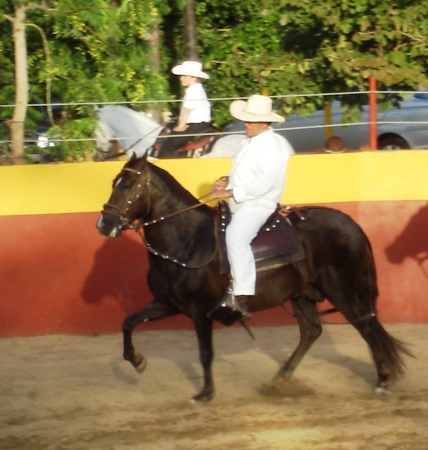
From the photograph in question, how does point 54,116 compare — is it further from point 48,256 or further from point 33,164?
point 48,256

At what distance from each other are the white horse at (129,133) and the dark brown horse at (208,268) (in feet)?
7.77

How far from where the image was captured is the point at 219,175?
9336 mm

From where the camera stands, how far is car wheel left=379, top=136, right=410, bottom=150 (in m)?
14.6

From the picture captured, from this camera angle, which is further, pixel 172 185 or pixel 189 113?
pixel 189 113

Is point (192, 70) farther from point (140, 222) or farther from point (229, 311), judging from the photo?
point (229, 311)

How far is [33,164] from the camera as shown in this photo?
9414 mm

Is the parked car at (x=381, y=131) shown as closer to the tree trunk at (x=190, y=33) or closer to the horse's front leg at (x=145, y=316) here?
the tree trunk at (x=190, y=33)

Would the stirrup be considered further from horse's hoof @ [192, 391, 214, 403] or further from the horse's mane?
the horse's mane

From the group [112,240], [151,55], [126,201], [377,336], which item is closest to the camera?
[126,201]

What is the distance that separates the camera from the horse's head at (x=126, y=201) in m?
6.89

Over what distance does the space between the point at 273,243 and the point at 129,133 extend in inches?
132

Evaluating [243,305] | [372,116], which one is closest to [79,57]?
[372,116]

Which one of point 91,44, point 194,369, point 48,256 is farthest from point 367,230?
point 91,44

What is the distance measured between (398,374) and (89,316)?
125 inches
